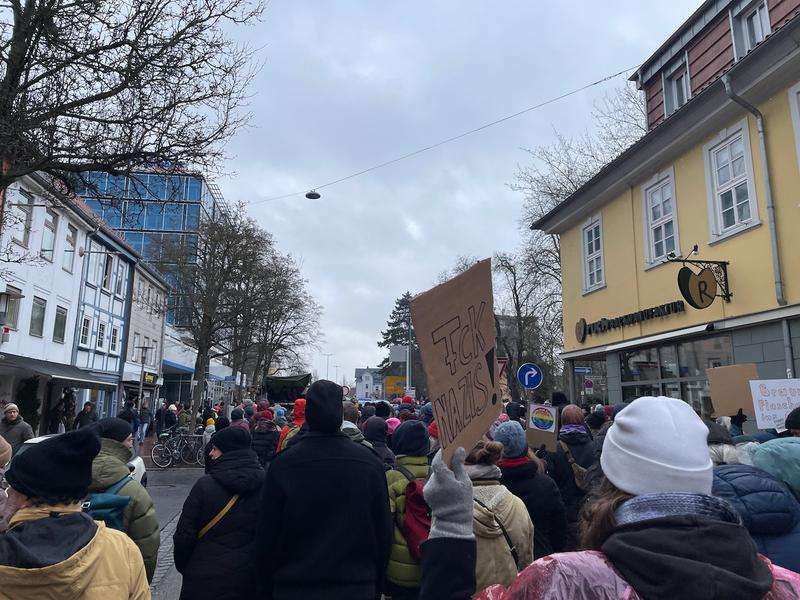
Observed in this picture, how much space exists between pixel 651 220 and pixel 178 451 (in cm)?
1509

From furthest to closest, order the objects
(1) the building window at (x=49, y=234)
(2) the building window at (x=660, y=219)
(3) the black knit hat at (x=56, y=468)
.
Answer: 1. (1) the building window at (x=49, y=234)
2. (2) the building window at (x=660, y=219)
3. (3) the black knit hat at (x=56, y=468)

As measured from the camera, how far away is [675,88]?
1501 centimetres

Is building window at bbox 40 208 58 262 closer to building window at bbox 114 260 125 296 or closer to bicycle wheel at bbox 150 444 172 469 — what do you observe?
building window at bbox 114 260 125 296

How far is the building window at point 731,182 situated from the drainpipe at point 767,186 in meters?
0.39

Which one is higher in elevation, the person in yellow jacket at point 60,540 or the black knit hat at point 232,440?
the black knit hat at point 232,440

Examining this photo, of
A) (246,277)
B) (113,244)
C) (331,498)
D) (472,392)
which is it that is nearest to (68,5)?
(331,498)

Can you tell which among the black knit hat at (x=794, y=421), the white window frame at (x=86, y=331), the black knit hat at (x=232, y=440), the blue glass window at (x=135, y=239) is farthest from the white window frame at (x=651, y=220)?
the blue glass window at (x=135, y=239)

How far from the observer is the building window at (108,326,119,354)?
33341 mm

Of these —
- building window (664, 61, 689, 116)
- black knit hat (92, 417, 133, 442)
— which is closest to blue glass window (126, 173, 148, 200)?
black knit hat (92, 417, 133, 442)

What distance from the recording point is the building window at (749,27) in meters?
12.2

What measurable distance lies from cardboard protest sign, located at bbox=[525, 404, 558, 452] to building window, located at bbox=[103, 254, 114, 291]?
3095cm

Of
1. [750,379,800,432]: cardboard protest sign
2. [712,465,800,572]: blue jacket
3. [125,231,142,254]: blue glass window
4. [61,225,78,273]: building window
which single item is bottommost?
[712,465,800,572]: blue jacket

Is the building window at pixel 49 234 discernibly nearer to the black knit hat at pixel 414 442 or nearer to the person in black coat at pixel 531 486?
the black knit hat at pixel 414 442

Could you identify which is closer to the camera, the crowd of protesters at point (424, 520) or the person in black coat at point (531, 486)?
the crowd of protesters at point (424, 520)
